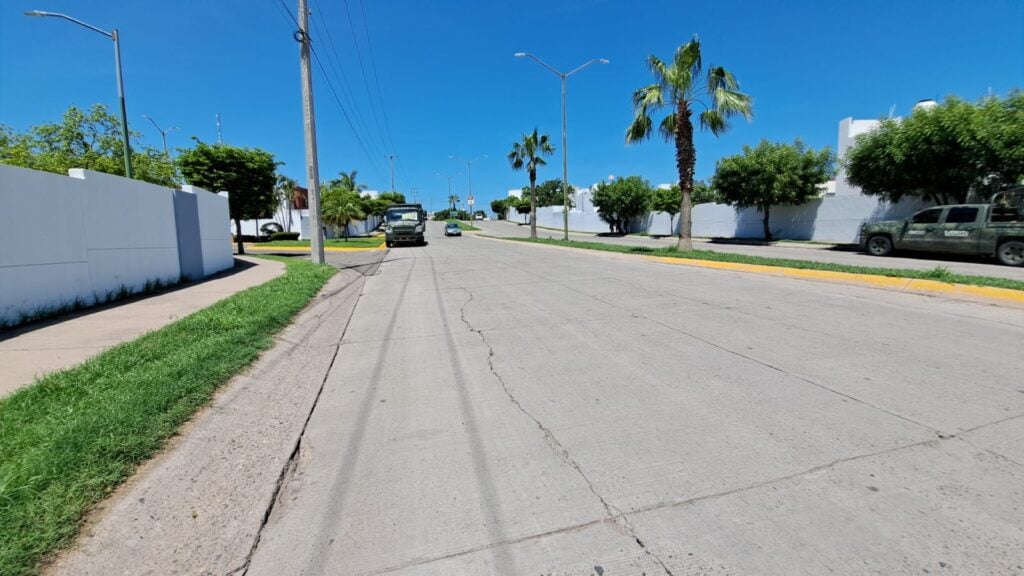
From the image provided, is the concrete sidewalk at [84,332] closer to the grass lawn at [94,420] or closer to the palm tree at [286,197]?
the grass lawn at [94,420]

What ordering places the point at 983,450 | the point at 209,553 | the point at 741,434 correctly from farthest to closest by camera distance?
the point at 741,434 → the point at 983,450 → the point at 209,553

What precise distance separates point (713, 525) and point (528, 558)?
1.01m

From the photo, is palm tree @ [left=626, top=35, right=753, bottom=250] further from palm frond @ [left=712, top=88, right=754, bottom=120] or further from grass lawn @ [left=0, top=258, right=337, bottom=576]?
grass lawn @ [left=0, top=258, right=337, bottom=576]

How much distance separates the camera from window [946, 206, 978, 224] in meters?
15.1

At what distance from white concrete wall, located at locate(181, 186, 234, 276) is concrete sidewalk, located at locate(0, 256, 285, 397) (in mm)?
3751

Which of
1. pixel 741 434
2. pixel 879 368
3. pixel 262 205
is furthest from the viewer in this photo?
pixel 262 205

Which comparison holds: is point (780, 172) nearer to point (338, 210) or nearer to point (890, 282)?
point (890, 282)

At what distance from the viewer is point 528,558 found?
2.42 metres

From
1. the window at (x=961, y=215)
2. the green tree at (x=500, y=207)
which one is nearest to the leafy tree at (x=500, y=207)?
the green tree at (x=500, y=207)

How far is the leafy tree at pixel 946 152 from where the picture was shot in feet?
56.0

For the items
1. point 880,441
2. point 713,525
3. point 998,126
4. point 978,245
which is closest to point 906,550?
point 713,525

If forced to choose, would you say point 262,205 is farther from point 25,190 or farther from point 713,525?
point 713,525

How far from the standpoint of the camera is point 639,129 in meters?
19.9

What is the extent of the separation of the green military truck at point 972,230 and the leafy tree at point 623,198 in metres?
27.5
